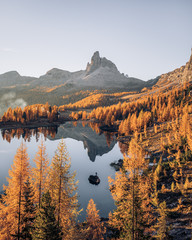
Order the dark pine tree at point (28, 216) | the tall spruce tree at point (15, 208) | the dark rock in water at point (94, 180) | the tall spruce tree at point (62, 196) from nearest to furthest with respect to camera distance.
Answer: the tall spruce tree at point (62, 196), the tall spruce tree at point (15, 208), the dark pine tree at point (28, 216), the dark rock in water at point (94, 180)

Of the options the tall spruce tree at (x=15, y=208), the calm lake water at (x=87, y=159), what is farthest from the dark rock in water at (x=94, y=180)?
the tall spruce tree at (x=15, y=208)

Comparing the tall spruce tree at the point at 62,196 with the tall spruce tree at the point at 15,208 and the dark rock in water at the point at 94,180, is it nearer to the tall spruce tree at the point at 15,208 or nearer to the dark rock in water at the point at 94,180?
the tall spruce tree at the point at 15,208

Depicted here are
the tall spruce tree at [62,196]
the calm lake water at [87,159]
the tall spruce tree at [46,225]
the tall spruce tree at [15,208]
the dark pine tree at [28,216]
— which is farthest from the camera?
the calm lake water at [87,159]

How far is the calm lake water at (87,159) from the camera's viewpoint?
3928 cm

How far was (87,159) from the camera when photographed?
2761 inches

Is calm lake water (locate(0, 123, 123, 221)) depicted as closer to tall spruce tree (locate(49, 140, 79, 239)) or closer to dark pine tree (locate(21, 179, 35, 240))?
dark pine tree (locate(21, 179, 35, 240))

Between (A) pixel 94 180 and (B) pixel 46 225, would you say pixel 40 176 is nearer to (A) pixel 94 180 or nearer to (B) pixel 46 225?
(B) pixel 46 225

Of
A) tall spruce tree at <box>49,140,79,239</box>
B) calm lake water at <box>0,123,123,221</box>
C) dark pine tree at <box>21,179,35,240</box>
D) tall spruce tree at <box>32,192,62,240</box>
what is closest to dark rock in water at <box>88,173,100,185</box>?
calm lake water at <box>0,123,123,221</box>

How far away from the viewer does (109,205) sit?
3653 centimetres

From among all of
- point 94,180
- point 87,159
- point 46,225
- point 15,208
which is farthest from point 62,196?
point 87,159

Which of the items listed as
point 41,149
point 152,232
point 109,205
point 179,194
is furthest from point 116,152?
point 41,149

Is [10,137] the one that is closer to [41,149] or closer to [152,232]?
[41,149]

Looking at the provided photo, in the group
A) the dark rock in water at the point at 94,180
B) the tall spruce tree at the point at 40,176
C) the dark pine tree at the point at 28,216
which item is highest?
the tall spruce tree at the point at 40,176

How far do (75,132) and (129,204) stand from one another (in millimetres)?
112852
